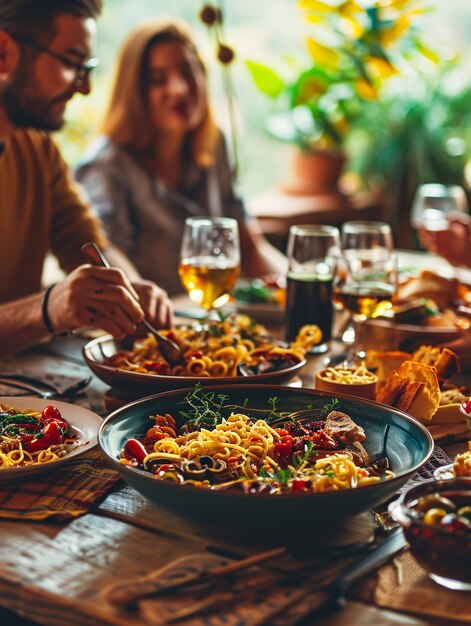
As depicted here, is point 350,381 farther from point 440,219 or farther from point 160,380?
point 440,219

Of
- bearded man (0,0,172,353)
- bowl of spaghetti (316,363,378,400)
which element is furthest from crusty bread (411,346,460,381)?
bearded man (0,0,172,353)

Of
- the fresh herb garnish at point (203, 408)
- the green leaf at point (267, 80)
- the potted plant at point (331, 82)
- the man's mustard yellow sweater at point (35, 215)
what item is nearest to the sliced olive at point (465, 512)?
the fresh herb garnish at point (203, 408)

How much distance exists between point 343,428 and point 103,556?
→ 1.43 feet

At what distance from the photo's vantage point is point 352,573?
3.25 feet

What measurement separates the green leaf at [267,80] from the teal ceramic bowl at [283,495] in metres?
4.12

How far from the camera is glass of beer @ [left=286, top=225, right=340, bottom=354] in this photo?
204 cm

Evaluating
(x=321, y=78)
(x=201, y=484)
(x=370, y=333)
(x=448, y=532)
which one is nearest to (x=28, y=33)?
(x=370, y=333)

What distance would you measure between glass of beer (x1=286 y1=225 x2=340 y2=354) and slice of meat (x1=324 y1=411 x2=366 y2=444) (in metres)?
0.69

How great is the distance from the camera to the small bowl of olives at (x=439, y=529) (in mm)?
935

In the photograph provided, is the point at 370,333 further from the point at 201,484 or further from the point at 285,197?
the point at 285,197

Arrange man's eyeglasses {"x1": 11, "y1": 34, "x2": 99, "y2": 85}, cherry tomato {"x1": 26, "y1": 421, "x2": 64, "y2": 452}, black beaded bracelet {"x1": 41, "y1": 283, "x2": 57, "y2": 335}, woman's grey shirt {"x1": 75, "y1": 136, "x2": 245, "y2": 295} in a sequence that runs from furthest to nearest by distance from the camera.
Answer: woman's grey shirt {"x1": 75, "y1": 136, "x2": 245, "y2": 295}
man's eyeglasses {"x1": 11, "y1": 34, "x2": 99, "y2": 85}
black beaded bracelet {"x1": 41, "y1": 283, "x2": 57, "y2": 335}
cherry tomato {"x1": 26, "y1": 421, "x2": 64, "y2": 452}

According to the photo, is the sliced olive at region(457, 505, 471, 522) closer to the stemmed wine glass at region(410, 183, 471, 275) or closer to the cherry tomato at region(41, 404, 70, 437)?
the cherry tomato at region(41, 404, 70, 437)

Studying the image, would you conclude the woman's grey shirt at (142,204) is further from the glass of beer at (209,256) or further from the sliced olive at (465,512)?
the sliced olive at (465,512)

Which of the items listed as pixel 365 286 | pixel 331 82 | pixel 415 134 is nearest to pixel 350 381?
pixel 365 286
